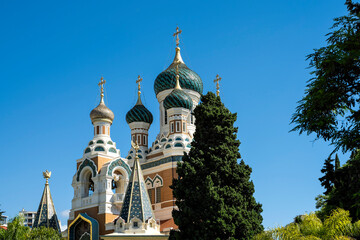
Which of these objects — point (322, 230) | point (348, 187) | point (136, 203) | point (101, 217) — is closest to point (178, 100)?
point (136, 203)

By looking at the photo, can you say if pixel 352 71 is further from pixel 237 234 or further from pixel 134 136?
pixel 134 136

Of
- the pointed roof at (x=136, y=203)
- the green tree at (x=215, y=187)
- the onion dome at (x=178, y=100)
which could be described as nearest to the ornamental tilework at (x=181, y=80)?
the onion dome at (x=178, y=100)

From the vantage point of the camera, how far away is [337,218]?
9562mm

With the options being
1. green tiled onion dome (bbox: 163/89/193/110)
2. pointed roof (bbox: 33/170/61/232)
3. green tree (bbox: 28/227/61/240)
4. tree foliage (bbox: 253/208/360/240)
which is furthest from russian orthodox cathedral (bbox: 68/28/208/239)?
tree foliage (bbox: 253/208/360/240)

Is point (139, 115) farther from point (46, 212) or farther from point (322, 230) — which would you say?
point (322, 230)

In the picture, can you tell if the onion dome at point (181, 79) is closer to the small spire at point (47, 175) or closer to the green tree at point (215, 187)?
the small spire at point (47, 175)

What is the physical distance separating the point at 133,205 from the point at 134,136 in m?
9.77

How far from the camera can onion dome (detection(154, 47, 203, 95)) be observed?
32688 millimetres

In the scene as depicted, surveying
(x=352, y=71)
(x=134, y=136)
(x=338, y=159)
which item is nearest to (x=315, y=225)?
(x=352, y=71)

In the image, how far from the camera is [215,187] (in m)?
14.5

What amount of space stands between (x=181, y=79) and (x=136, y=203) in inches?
445

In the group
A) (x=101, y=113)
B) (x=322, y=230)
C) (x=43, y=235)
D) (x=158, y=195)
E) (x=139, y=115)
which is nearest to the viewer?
(x=322, y=230)

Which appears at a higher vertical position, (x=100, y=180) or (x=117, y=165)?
(x=117, y=165)

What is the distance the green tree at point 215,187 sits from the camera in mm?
14227
